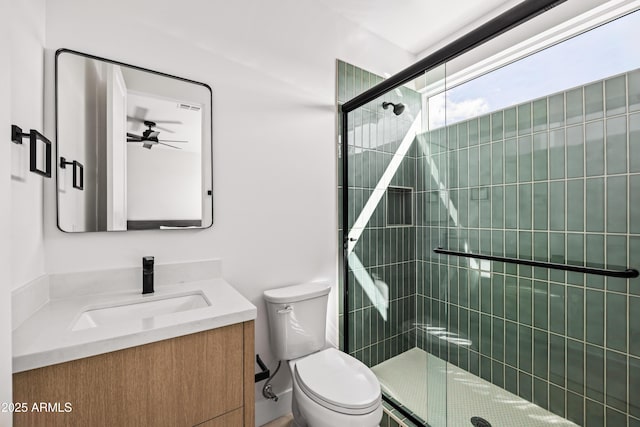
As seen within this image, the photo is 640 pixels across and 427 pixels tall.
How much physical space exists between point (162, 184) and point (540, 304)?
2.17 metres

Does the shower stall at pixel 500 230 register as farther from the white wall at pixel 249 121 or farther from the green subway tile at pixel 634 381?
the white wall at pixel 249 121

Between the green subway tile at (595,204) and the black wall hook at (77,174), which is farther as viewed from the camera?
the green subway tile at (595,204)

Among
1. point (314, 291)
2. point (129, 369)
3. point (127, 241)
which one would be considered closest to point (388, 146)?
point (314, 291)

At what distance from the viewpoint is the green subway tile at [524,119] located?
1632mm

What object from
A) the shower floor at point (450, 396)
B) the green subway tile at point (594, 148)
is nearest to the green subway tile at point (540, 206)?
the green subway tile at point (594, 148)

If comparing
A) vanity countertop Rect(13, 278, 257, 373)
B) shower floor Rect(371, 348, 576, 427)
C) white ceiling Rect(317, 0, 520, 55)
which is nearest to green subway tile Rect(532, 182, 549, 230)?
shower floor Rect(371, 348, 576, 427)

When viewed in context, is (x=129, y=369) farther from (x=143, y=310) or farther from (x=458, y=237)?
(x=458, y=237)

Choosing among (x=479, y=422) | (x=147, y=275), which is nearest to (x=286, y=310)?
(x=147, y=275)

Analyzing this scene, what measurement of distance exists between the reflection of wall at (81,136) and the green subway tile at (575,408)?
8.03 ft

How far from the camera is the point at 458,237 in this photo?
1844 mm

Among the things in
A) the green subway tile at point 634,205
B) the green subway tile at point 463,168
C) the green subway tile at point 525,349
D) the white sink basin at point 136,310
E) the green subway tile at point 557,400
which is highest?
the green subway tile at point 463,168

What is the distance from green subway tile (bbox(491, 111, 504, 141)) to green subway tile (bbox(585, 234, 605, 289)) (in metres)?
0.74

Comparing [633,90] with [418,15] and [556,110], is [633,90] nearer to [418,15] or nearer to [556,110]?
[556,110]

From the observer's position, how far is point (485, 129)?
1827 millimetres
